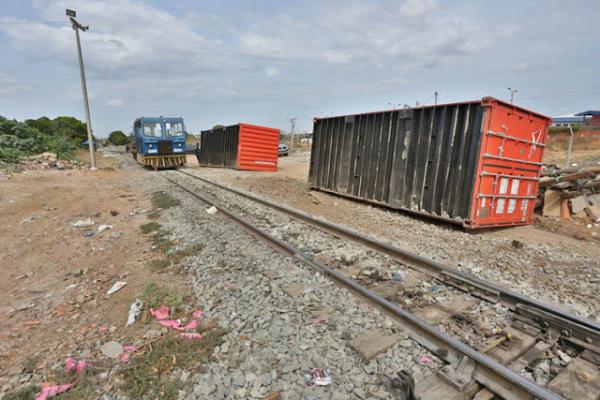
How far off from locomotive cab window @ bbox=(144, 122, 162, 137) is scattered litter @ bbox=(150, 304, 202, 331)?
747 inches

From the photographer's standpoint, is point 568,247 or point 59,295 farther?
point 568,247

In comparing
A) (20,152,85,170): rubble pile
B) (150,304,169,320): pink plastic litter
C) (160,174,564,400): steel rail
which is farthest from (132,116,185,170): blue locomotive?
(160,174,564,400): steel rail

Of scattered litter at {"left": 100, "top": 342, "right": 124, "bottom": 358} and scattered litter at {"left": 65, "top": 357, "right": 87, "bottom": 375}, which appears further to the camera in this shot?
scattered litter at {"left": 100, "top": 342, "right": 124, "bottom": 358}

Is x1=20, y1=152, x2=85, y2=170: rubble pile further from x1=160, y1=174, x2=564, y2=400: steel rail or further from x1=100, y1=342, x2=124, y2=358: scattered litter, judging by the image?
x1=160, y1=174, x2=564, y2=400: steel rail

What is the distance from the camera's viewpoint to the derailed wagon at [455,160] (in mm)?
7152

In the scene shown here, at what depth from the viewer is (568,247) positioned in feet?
21.7

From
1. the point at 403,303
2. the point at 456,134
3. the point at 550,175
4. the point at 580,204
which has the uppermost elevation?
the point at 456,134

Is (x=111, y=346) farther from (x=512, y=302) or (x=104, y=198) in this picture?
(x=104, y=198)

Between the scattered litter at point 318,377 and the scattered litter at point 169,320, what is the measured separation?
4.31 ft

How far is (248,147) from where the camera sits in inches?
808

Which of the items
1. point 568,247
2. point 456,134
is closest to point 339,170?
point 456,134

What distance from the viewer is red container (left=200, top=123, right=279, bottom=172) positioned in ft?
66.3

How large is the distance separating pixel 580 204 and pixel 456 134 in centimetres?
503

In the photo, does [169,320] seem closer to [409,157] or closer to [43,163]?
[409,157]
